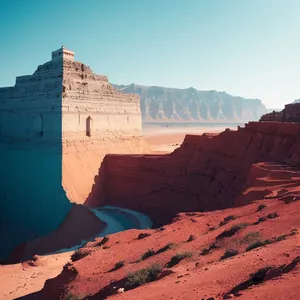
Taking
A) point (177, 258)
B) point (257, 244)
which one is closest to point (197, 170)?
point (177, 258)

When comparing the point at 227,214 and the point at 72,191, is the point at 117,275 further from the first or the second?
the point at 72,191

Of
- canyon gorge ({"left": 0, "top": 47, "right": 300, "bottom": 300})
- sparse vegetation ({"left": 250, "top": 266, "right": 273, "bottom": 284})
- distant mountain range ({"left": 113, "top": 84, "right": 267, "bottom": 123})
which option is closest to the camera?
sparse vegetation ({"left": 250, "top": 266, "right": 273, "bottom": 284})

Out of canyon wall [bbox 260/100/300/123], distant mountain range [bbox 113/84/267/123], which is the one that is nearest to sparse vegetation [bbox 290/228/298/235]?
canyon wall [bbox 260/100/300/123]

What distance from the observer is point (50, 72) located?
20.5 m

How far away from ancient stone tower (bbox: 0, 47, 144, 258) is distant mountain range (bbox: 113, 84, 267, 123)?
395 ft

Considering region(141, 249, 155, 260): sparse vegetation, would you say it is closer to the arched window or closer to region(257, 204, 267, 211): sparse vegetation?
region(257, 204, 267, 211): sparse vegetation

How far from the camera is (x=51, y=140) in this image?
66.1ft

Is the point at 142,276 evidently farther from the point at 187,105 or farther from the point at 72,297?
the point at 187,105

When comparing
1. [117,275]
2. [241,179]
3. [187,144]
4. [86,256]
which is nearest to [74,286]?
[117,275]

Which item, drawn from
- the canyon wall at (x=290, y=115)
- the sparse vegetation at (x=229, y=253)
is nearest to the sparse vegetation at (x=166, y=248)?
the sparse vegetation at (x=229, y=253)

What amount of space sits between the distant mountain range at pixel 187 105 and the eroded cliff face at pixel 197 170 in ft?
398

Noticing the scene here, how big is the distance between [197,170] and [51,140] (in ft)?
27.8

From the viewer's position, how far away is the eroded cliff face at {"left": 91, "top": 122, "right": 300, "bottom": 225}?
1664 centimetres

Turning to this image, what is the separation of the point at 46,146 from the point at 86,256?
38.4 ft
